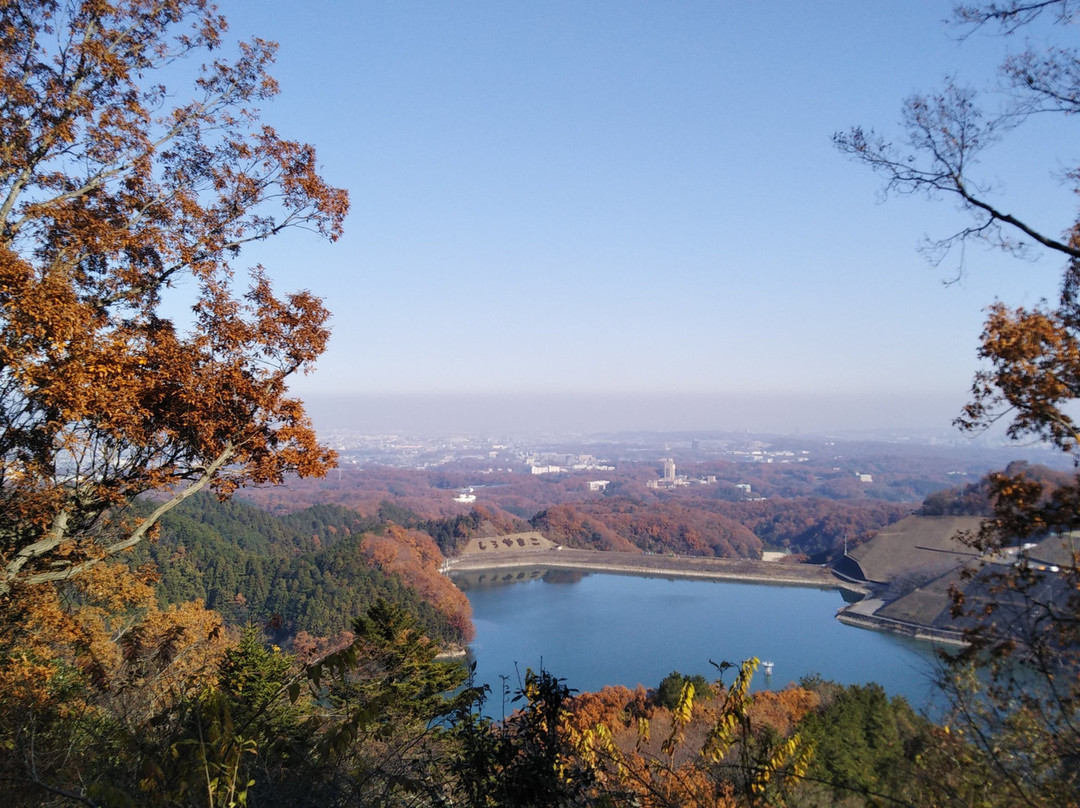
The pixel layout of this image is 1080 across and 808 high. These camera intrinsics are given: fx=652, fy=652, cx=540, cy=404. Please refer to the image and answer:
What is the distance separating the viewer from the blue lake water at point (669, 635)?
13992 mm

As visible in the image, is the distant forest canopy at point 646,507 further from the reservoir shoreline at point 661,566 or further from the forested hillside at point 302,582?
the forested hillside at point 302,582

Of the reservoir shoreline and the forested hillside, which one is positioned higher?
the forested hillside

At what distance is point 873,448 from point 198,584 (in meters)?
79.9

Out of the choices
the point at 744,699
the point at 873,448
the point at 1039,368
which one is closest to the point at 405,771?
the point at 744,699

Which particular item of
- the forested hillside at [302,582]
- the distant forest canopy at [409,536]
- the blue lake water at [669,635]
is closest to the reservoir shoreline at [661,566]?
the blue lake water at [669,635]

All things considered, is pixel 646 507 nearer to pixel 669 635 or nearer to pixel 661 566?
pixel 661 566

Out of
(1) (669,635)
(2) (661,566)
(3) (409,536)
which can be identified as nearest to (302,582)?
(3) (409,536)

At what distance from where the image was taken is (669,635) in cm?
1738

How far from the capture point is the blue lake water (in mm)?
13992

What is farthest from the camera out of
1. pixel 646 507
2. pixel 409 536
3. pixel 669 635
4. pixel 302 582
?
pixel 646 507

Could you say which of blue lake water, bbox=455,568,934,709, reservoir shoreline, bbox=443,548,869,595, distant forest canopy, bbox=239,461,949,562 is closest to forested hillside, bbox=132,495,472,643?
blue lake water, bbox=455,568,934,709

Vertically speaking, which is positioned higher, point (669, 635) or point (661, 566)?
point (669, 635)

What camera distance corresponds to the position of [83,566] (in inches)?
79.3

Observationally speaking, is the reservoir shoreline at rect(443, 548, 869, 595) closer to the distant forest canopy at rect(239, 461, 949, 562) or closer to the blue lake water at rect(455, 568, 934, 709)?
the blue lake water at rect(455, 568, 934, 709)
